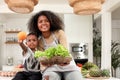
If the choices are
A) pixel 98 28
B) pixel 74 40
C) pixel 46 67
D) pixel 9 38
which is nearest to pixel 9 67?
pixel 9 38

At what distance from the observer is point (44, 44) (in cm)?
177

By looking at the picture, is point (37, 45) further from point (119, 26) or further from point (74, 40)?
point (119, 26)

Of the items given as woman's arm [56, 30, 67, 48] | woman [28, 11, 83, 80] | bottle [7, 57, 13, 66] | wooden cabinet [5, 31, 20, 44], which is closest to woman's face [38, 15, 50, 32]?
woman [28, 11, 83, 80]

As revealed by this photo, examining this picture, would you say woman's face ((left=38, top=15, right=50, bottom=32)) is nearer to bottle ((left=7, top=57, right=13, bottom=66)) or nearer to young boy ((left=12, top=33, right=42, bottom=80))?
young boy ((left=12, top=33, right=42, bottom=80))

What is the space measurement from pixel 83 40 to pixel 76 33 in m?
0.28

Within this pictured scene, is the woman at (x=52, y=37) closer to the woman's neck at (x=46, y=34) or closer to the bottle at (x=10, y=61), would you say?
the woman's neck at (x=46, y=34)

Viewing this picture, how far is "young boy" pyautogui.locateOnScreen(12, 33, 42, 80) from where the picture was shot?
1843 millimetres

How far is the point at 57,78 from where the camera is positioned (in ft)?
4.89

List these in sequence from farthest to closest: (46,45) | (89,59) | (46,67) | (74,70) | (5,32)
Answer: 1. (5,32)
2. (89,59)
3. (46,45)
4. (74,70)
5. (46,67)

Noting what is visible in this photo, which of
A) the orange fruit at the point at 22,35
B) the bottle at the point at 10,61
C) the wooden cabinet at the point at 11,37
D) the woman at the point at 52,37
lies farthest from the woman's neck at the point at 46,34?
the wooden cabinet at the point at 11,37

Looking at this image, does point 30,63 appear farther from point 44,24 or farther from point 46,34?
point 44,24

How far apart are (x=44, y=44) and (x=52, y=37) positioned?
3.2 inches

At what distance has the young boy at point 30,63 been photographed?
6.05 ft

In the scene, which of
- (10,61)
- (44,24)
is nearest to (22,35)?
(44,24)
